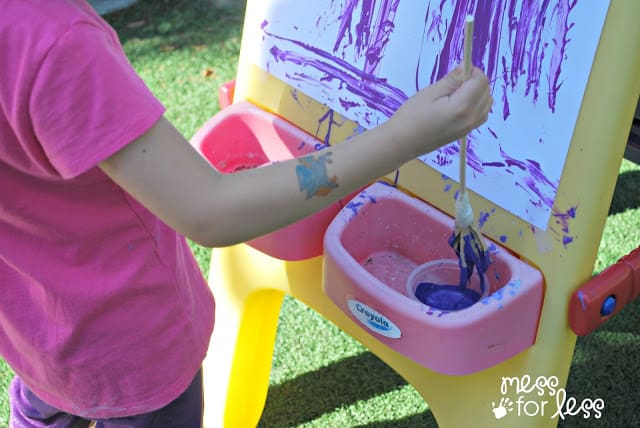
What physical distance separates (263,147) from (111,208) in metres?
0.38

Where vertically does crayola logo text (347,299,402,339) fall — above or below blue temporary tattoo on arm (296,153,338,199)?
below

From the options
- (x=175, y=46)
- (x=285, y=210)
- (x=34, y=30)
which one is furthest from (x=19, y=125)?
(x=175, y=46)

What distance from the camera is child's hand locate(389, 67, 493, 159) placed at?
70 cm

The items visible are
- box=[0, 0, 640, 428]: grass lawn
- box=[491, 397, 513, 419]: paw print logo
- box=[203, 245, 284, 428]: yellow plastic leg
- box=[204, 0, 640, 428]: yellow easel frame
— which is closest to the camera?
box=[204, 0, 640, 428]: yellow easel frame

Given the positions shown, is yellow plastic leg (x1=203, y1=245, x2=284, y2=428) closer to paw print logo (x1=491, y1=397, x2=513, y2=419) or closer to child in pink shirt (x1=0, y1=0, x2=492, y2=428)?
child in pink shirt (x1=0, y1=0, x2=492, y2=428)

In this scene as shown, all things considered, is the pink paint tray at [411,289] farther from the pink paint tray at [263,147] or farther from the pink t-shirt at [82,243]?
the pink t-shirt at [82,243]

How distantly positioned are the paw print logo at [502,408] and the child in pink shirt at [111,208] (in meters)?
0.34

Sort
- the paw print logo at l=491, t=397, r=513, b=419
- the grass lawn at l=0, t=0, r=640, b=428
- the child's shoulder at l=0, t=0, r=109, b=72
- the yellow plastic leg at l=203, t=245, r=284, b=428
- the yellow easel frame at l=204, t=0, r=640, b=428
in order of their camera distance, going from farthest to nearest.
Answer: the grass lawn at l=0, t=0, r=640, b=428
the yellow plastic leg at l=203, t=245, r=284, b=428
the paw print logo at l=491, t=397, r=513, b=419
the yellow easel frame at l=204, t=0, r=640, b=428
the child's shoulder at l=0, t=0, r=109, b=72

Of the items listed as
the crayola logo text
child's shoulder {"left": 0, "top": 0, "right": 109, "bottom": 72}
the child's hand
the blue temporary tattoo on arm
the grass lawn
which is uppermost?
child's shoulder {"left": 0, "top": 0, "right": 109, "bottom": 72}

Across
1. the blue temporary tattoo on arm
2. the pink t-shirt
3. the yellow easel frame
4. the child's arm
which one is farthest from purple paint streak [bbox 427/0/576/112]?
the pink t-shirt

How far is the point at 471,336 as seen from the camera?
86 cm

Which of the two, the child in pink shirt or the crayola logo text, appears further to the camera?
the crayola logo text

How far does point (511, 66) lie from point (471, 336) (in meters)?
0.29

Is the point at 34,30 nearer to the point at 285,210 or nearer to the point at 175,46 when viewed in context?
the point at 285,210
